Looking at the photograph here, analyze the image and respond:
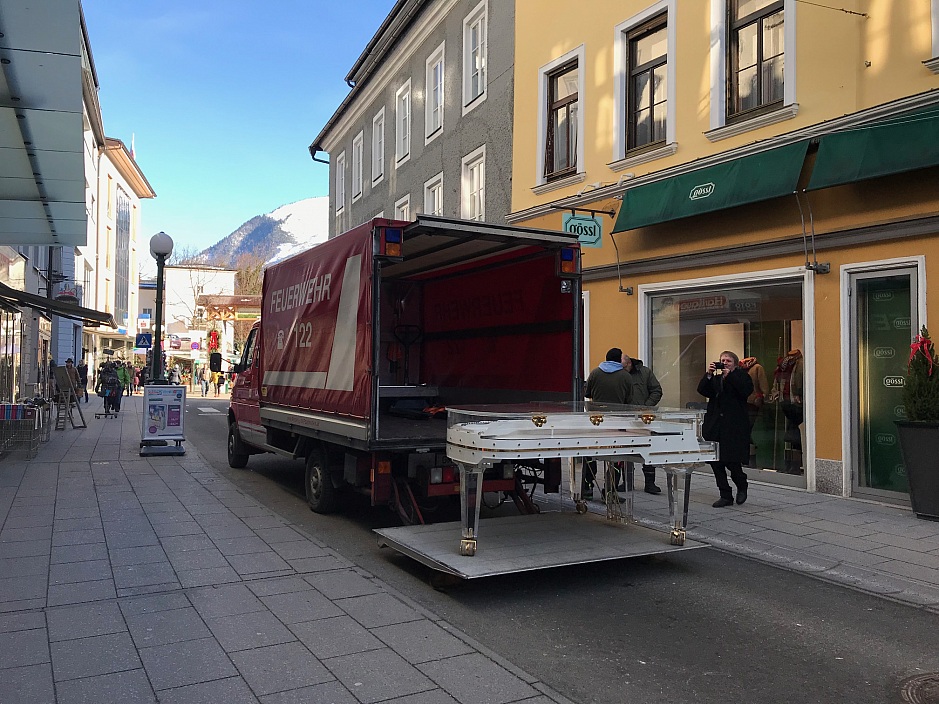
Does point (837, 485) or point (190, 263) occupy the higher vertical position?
point (190, 263)

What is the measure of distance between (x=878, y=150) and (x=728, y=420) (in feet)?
10.9

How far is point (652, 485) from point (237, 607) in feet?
19.9

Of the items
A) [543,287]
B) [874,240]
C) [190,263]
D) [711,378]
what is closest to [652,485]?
[711,378]

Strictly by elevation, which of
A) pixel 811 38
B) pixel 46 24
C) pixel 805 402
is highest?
pixel 811 38

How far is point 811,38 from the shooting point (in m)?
9.61

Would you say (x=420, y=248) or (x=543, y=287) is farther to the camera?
(x=420, y=248)

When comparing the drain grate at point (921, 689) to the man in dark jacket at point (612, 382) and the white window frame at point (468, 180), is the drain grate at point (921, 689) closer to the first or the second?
the man in dark jacket at point (612, 382)

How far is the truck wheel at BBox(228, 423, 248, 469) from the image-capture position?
1140 cm

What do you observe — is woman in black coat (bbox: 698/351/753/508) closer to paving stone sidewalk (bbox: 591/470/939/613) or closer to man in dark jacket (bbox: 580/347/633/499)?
paving stone sidewalk (bbox: 591/470/939/613)

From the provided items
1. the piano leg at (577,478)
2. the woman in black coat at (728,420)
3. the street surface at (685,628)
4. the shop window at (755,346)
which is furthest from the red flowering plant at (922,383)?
the piano leg at (577,478)

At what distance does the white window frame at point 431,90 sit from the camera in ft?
64.5

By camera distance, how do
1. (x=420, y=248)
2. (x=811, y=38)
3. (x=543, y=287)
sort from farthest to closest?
(x=811, y=38), (x=420, y=248), (x=543, y=287)

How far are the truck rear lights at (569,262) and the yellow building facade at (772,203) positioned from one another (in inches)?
130

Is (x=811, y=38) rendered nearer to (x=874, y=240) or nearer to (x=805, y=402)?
(x=874, y=240)
